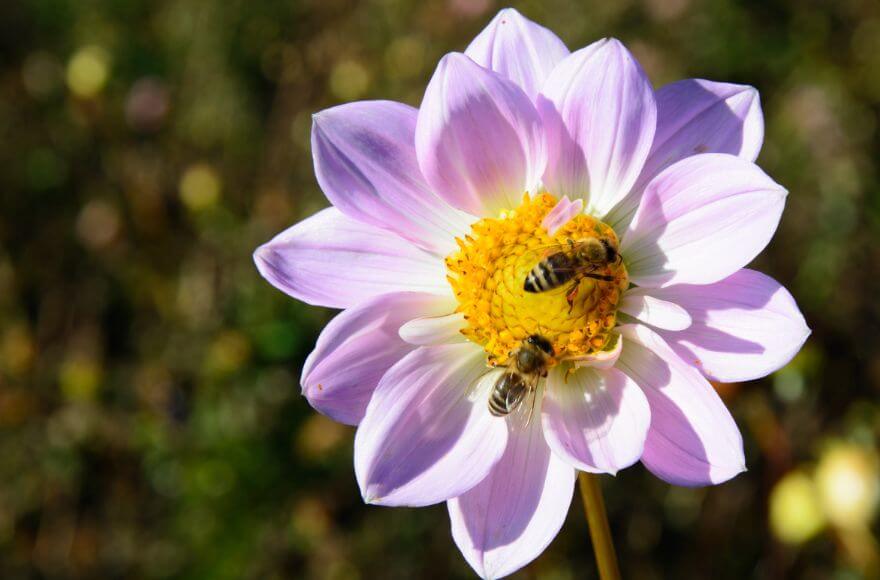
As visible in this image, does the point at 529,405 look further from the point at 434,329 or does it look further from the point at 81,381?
the point at 81,381

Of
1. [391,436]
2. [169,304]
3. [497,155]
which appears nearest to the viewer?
[391,436]

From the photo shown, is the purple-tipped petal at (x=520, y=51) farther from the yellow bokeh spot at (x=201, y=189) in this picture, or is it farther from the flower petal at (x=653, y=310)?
the yellow bokeh spot at (x=201, y=189)

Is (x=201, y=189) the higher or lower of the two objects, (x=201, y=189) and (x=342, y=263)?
the lower

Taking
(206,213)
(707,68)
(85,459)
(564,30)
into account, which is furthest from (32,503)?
(707,68)

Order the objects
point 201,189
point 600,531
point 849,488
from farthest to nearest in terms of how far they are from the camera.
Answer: point 201,189 < point 849,488 < point 600,531

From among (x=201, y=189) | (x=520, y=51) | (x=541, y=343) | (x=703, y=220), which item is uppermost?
(x=520, y=51)

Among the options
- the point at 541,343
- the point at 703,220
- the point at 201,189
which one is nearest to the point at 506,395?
the point at 541,343

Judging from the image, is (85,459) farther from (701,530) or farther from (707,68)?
(707,68)
